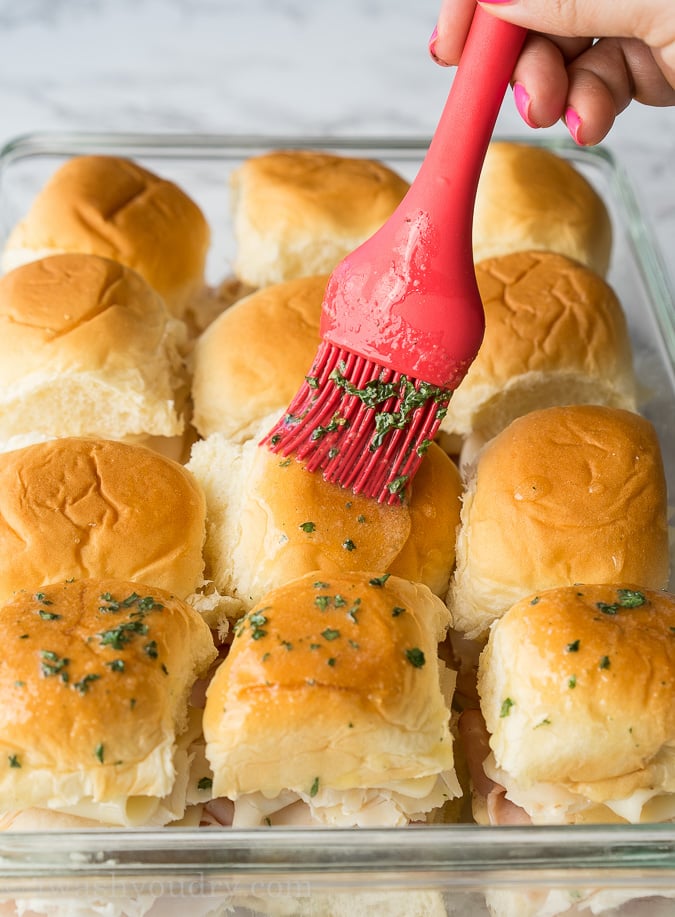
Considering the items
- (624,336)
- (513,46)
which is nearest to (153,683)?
(513,46)

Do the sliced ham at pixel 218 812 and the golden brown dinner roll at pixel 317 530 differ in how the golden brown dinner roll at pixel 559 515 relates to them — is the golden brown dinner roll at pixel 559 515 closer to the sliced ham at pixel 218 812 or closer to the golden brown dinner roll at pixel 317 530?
the golden brown dinner roll at pixel 317 530

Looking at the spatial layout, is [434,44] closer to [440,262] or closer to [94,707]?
[440,262]

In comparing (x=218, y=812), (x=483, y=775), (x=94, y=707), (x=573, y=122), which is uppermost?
(x=573, y=122)

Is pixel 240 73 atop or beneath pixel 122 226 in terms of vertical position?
beneath

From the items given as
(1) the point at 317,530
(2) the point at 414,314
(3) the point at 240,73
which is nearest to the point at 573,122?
(2) the point at 414,314

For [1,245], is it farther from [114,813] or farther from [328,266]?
[114,813]

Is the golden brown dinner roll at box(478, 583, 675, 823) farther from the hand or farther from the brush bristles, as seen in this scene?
the hand

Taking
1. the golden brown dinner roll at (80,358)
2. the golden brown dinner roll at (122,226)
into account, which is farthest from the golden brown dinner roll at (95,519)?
the golden brown dinner roll at (122,226)

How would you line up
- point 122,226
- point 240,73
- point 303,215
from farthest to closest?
point 240,73
point 303,215
point 122,226
